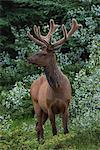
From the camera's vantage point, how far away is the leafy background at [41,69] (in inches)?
400

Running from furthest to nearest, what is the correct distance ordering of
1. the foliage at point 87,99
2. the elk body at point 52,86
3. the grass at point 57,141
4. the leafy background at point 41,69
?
the leafy background at point 41,69
the foliage at point 87,99
the elk body at point 52,86
the grass at point 57,141

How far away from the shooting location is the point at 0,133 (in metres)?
7.93

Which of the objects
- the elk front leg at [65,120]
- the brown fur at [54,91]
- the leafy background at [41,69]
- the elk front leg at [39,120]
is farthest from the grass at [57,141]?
the elk front leg at [39,120]

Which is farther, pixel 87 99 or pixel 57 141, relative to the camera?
pixel 87 99

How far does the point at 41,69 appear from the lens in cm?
1416

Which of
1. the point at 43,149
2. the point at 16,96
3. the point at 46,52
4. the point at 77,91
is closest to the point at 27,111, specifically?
the point at 16,96

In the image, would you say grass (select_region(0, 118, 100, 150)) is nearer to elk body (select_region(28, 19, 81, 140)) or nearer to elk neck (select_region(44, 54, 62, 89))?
elk body (select_region(28, 19, 81, 140))

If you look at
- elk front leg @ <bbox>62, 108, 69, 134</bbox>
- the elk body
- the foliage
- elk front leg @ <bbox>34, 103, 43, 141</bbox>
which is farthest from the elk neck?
elk front leg @ <bbox>34, 103, 43, 141</bbox>

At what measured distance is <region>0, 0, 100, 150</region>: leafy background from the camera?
1017cm

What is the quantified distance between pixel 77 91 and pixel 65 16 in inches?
189

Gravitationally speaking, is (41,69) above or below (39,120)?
above

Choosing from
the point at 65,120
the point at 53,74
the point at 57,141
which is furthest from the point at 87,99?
the point at 57,141

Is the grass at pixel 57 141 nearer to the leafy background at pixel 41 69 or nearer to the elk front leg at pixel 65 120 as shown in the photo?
the elk front leg at pixel 65 120

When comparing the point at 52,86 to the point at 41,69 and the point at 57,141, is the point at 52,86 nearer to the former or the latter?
the point at 57,141
